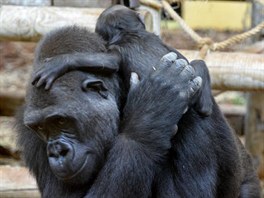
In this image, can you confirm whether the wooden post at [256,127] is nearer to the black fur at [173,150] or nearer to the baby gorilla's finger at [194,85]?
the black fur at [173,150]

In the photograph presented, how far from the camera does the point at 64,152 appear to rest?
10.7 ft

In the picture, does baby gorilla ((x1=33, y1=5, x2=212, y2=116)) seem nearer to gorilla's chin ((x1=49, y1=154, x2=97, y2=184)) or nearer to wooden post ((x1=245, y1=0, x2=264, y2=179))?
gorilla's chin ((x1=49, y1=154, x2=97, y2=184))

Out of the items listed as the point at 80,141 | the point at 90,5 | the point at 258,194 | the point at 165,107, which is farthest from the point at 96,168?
the point at 90,5

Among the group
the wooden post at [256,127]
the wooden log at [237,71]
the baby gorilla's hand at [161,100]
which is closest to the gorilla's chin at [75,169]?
the baby gorilla's hand at [161,100]

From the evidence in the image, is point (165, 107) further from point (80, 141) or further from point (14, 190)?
point (14, 190)

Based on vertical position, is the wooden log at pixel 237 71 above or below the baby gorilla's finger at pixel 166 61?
below

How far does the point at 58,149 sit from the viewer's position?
325 cm

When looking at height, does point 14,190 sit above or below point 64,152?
below

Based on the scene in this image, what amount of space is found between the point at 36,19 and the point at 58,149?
1.69 meters

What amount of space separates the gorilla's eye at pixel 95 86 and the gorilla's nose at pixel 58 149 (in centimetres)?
23

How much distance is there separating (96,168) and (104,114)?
0.70ft

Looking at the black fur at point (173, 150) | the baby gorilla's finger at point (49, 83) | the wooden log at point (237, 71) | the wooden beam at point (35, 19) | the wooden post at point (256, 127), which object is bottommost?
the wooden post at point (256, 127)

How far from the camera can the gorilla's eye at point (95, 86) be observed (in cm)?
331

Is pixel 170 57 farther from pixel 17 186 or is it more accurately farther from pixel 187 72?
pixel 17 186
